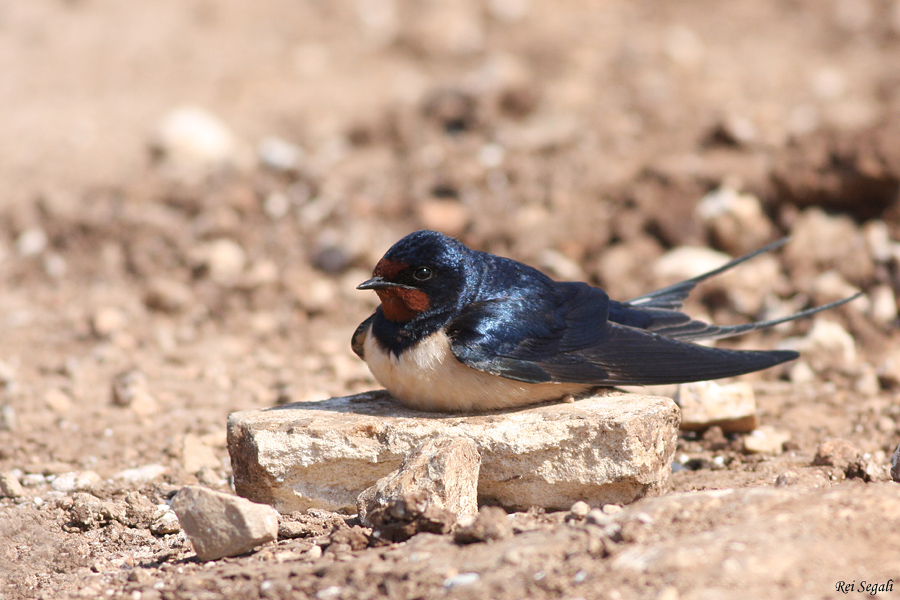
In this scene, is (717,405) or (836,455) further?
(717,405)

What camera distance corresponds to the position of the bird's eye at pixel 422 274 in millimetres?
3475

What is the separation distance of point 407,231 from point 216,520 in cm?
358

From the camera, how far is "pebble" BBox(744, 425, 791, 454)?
3881mm

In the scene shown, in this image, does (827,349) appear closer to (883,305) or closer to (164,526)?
(883,305)

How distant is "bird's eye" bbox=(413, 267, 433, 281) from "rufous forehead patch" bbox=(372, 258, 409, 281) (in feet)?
0.14

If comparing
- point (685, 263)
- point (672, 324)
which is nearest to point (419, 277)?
point (672, 324)

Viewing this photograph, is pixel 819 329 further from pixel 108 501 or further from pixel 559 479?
pixel 108 501

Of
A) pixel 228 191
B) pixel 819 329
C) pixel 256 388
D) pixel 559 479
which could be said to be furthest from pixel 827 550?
pixel 228 191

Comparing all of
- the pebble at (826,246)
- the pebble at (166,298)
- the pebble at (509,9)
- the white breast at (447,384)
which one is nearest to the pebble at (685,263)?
the pebble at (826,246)

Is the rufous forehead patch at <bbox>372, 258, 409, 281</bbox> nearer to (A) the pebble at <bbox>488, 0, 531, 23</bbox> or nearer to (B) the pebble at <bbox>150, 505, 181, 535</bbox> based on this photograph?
(B) the pebble at <bbox>150, 505, 181, 535</bbox>

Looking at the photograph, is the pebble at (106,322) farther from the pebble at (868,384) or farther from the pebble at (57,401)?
the pebble at (868,384)

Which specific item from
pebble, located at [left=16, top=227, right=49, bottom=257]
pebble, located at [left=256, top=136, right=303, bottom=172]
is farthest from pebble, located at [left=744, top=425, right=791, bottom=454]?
pebble, located at [left=16, top=227, right=49, bottom=257]

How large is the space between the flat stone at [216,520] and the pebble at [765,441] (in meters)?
2.07

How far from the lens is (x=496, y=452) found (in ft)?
10.3
